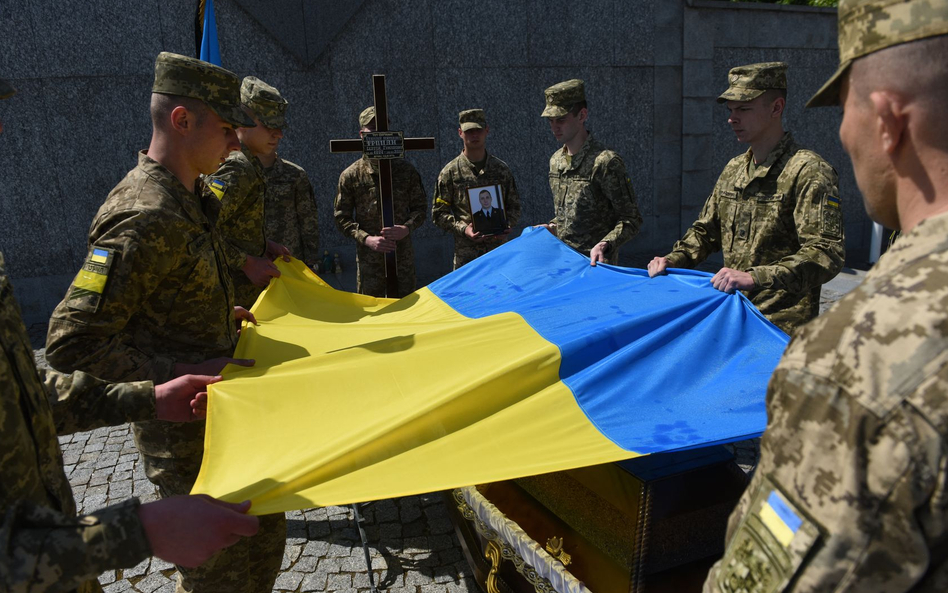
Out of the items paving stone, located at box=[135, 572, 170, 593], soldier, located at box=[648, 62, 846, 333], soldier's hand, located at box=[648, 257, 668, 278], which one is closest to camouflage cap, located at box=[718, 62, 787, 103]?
soldier, located at box=[648, 62, 846, 333]

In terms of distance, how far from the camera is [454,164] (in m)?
5.96

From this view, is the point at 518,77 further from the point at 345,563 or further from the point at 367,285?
the point at 345,563

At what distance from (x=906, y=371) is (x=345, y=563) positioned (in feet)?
9.57

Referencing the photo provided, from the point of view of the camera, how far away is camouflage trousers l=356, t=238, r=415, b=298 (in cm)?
593

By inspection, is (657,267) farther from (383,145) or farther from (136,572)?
(136,572)

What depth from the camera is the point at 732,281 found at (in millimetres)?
2918

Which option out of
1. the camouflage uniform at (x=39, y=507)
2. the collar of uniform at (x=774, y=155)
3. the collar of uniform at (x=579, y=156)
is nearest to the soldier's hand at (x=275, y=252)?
the camouflage uniform at (x=39, y=507)

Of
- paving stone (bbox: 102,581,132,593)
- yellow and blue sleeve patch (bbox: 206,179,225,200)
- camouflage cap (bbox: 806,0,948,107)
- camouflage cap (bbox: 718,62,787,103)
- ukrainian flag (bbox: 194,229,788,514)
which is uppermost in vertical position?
camouflage cap (bbox: 718,62,787,103)

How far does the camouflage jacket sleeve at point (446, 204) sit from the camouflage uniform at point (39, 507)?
4277mm

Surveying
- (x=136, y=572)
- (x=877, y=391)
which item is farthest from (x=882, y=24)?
(x=136, y=572)

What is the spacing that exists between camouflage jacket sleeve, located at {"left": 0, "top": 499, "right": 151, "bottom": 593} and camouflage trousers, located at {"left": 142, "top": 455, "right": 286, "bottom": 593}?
117 cm

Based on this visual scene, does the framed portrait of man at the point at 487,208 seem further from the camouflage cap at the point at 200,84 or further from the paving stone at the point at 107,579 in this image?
the paving stone at the point at 107,579

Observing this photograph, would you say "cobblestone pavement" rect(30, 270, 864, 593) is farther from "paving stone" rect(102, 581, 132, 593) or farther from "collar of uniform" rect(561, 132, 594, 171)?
"collar of uniform" rect(561, 132, 594, 171)

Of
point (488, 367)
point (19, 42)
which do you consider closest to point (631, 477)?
point (488, 367)
